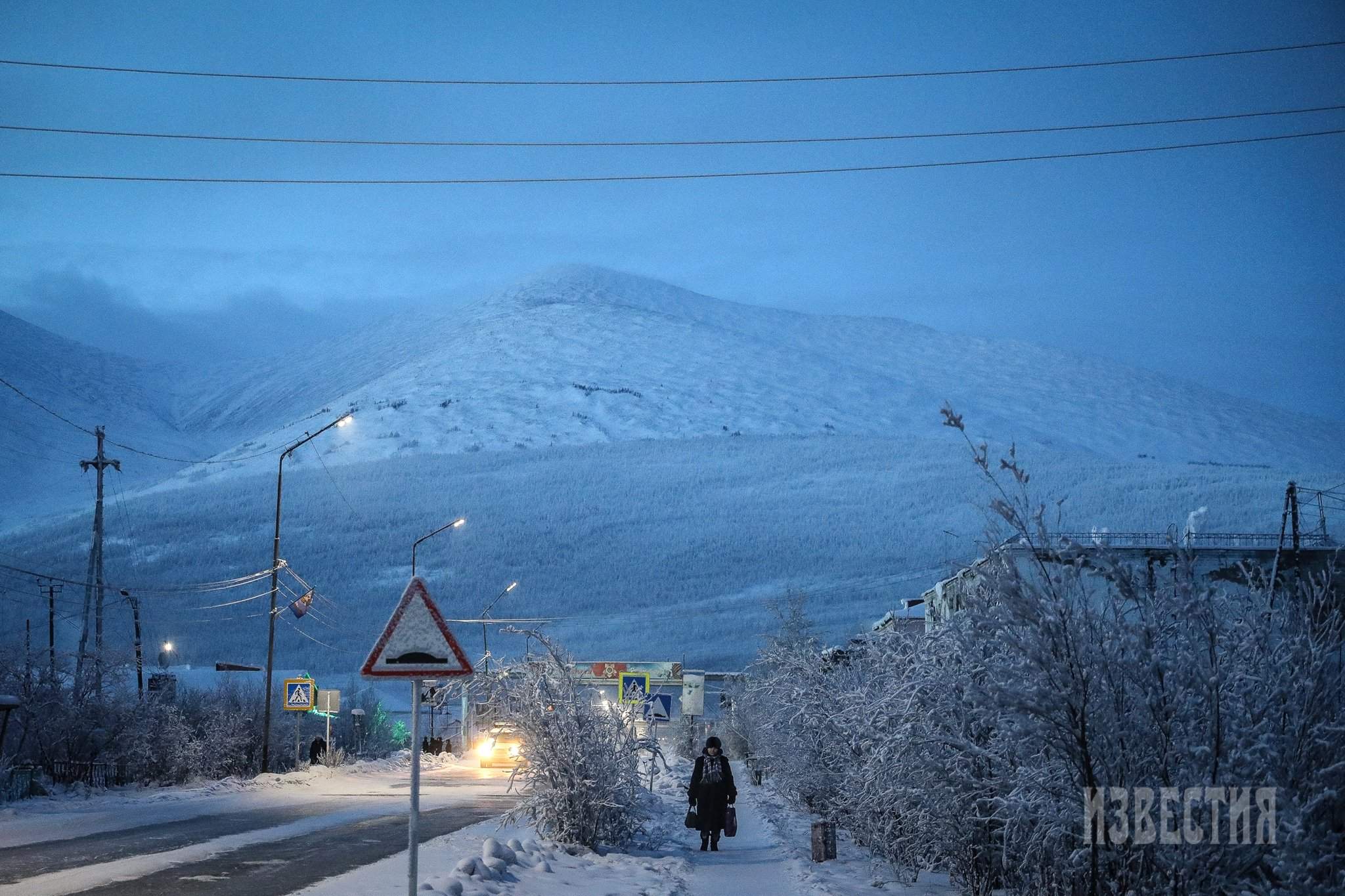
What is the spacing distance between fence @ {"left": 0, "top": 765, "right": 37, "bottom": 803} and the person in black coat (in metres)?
14.5

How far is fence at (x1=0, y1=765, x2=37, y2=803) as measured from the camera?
2525 cm

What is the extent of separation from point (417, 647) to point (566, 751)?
25.1 feet

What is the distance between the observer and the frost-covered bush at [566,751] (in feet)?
55.3

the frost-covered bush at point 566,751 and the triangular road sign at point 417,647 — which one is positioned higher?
the triangular road sign at point 417,647

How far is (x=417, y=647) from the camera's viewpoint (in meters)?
9.55

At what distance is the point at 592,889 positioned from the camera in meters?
14.0

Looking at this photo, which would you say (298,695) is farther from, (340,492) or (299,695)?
(340,492)

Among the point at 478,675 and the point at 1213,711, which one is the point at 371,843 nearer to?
the point at 478,675

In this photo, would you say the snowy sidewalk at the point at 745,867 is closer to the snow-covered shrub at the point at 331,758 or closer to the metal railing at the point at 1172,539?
the metal railing at the point at 1172,539

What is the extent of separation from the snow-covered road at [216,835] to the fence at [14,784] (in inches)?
26.7

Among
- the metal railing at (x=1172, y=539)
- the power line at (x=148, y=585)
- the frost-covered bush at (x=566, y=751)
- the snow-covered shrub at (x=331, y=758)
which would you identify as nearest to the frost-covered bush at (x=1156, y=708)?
the metal railing at (x=1172, y=539)

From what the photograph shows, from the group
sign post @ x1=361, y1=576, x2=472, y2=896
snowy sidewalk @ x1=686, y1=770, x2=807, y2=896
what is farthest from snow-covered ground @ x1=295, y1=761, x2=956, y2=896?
sign post @ x1=361, y1=576, x2=472, y2=896

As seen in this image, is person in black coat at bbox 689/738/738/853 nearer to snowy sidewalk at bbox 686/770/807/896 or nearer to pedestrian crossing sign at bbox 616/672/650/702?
snowy sidewalk at bbox 686/770/807/896

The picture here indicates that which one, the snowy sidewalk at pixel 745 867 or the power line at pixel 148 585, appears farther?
the power line at pixel 148 585
